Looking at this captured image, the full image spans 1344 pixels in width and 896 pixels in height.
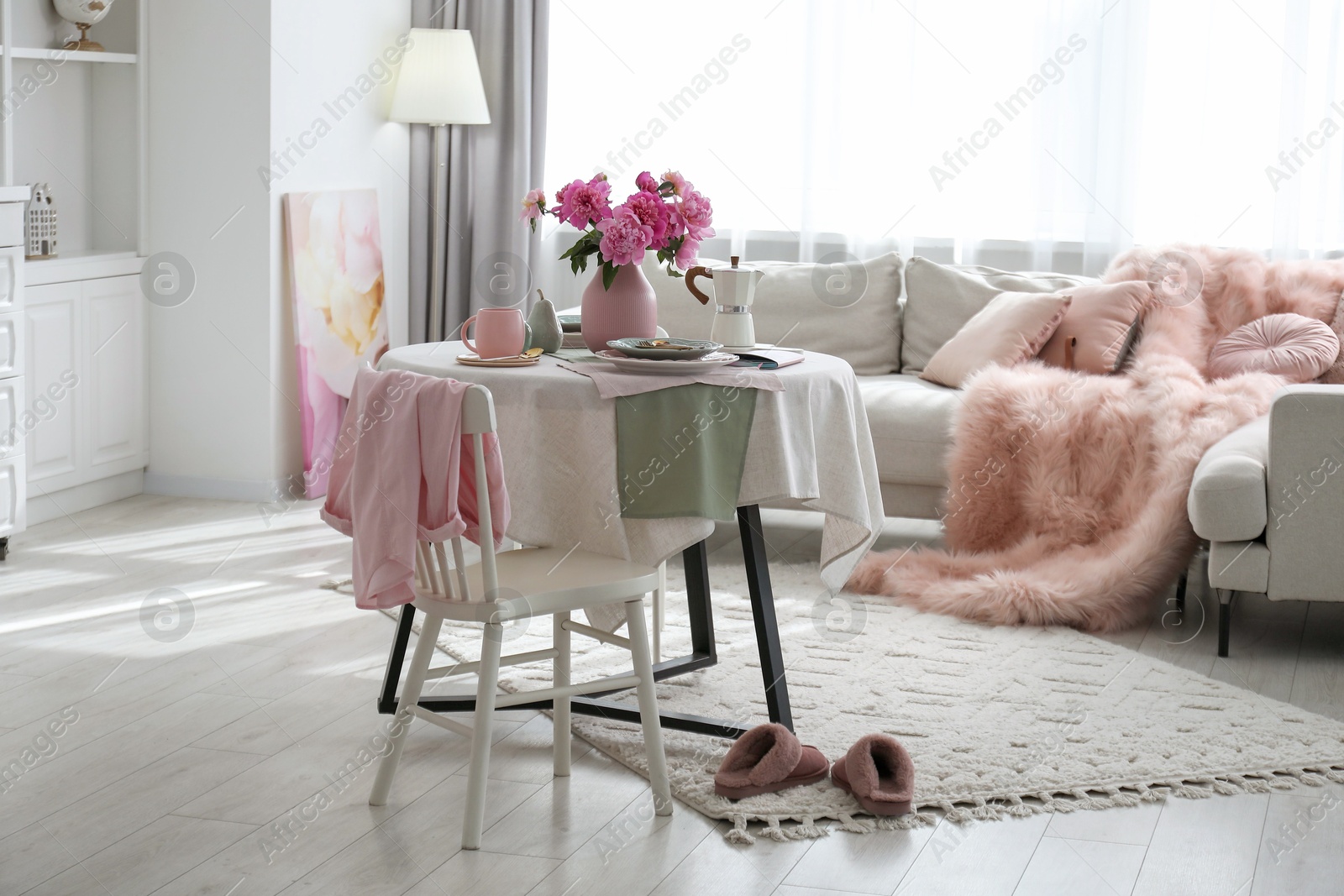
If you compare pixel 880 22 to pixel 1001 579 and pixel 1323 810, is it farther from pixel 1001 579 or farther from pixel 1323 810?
pixel 1323 810

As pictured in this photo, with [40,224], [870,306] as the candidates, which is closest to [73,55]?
[40,224]

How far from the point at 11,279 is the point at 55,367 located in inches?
22.1

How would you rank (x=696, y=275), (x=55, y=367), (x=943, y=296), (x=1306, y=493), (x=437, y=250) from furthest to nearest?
1. (x=437, y=250)
2. (x=943, y=296)
3. (x=55, y=367)
4. (x=1306, y=493)
5. (x=696, y=275)

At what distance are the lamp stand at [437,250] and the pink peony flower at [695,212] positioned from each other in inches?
106

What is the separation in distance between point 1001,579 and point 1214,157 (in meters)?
2.07

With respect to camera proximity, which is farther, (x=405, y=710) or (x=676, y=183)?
(x=676, y=183)

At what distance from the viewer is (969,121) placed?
4.76 m

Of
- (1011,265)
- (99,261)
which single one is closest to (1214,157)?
(1011,265)

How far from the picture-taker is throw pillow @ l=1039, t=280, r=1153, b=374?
3930mm

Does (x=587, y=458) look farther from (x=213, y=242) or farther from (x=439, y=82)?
(x=439, y=82)

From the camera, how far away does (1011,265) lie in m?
4.84

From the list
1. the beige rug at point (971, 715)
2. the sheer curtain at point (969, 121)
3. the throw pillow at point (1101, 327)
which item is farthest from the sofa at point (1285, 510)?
the sheer curtain at point (969, 121)

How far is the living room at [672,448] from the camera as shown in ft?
6.88

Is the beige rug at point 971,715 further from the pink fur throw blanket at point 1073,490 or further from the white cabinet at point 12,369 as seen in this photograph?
the white cabinet at point 12,369
